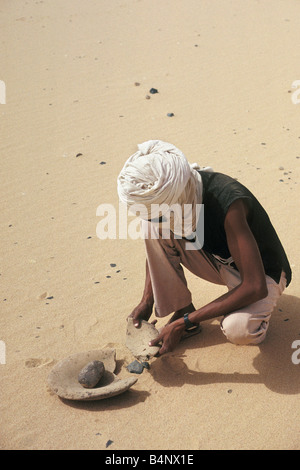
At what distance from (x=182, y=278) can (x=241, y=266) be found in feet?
1.97

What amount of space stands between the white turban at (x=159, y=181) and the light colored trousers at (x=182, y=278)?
0.33m

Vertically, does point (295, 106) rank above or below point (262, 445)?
above

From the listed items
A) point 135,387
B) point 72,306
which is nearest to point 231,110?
point 72,306

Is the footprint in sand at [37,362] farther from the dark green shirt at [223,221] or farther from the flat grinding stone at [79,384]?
the dark green shirt at [223,221]

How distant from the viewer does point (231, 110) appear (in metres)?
7.00

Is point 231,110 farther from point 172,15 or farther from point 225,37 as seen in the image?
point 172,15

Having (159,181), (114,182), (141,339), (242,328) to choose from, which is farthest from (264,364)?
(114,182)

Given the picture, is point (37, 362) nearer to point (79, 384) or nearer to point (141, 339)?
point (79, 384)

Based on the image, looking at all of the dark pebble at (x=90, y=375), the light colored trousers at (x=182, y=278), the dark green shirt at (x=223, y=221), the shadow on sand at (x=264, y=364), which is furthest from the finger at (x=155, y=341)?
the dark green shirt at (x=223, y=221)

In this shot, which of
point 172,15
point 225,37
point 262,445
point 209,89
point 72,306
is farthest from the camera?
point 172,15

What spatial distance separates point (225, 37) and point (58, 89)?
308 cm

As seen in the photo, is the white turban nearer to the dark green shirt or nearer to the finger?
the dark green shirt

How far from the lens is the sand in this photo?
9.56 feet

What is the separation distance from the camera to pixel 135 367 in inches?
127
